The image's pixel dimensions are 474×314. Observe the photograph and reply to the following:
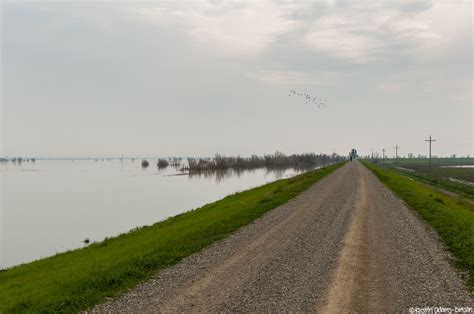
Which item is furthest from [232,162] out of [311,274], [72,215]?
[311,274]

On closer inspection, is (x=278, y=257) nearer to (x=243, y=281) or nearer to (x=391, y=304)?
(x=243, y=281)

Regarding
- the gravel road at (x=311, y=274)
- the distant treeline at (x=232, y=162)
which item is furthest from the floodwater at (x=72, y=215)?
the distant treeline at (x=232, y=162)

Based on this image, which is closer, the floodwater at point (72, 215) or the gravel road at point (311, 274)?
the gravel road at point (311, 274)

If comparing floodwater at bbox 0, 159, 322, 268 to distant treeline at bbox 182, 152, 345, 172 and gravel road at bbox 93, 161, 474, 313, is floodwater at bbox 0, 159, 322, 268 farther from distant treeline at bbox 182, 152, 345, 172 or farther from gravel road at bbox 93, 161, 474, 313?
distant treeline at bbox 182, 152, 345, 172

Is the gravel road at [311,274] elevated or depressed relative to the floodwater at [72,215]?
elevated

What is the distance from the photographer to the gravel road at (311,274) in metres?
9.09

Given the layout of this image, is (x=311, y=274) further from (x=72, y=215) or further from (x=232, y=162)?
(x=232, y=162)

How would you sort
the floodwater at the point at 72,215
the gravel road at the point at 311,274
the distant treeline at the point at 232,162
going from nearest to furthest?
the gravel road at the point at 311,274 → the floodwater at the point at 72,215 → the distant treeline at the point at 232,162

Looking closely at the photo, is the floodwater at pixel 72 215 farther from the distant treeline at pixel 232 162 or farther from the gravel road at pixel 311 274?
the distant treeline at pixel 232 162

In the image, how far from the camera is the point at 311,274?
1111 centimetres

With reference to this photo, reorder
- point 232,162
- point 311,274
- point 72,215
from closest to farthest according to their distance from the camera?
point 311,274 → point 72,215 → point 232,162

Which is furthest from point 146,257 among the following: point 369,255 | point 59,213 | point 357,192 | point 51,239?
point 59,213

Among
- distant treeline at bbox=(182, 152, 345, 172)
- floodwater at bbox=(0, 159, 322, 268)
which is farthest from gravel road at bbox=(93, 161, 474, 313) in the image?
distant treeline at bbox=(182, 152, 345, 172)

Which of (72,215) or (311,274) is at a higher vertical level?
(311,274)
